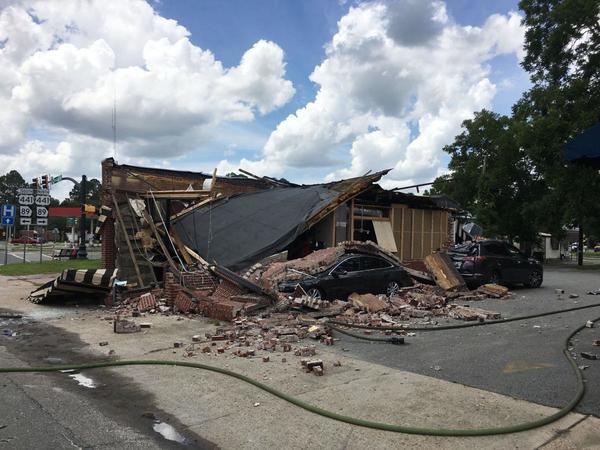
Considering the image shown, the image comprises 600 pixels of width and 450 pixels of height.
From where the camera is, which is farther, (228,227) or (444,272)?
(228,227)

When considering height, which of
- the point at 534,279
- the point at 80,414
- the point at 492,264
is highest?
the point at 492,264

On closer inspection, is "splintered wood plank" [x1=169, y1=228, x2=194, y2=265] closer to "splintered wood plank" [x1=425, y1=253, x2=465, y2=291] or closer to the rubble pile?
the rubble pile

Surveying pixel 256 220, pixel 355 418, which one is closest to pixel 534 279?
pixel 256 220

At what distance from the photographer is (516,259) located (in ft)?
57.6

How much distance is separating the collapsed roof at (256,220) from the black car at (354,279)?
281 centimetres

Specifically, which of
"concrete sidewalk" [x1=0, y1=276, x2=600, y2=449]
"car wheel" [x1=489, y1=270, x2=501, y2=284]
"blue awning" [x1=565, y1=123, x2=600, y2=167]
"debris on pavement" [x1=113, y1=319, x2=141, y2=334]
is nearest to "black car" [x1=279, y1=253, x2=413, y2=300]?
"car wheel" [x1=489, y1=270, x2=501, y2=284]

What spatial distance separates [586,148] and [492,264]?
10.6 m

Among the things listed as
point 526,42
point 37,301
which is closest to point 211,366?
point 37,301

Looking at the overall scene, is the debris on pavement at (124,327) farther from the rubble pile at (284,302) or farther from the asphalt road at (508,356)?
the asphalt road at (508,356)

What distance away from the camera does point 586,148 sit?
6.63 meters

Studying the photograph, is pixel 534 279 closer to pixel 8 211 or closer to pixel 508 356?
pixel 508 356

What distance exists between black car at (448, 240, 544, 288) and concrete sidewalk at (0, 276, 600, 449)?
31.7 feet

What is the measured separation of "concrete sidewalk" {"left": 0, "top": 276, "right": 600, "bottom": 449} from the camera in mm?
4617

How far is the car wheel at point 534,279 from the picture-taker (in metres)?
18.1
